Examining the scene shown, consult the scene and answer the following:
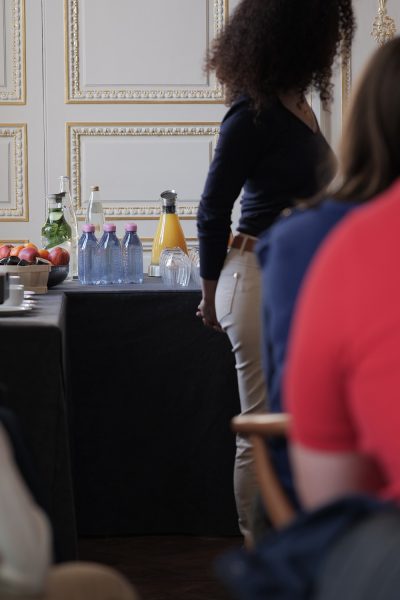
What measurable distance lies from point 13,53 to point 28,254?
2521 mm

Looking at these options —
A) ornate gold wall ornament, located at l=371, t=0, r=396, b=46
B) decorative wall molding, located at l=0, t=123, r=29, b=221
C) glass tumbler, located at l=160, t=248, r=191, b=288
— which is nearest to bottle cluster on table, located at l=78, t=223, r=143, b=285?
glass tumbler, located at l=160, t=248, r=191, b=288

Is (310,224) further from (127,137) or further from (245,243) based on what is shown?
(127,137)

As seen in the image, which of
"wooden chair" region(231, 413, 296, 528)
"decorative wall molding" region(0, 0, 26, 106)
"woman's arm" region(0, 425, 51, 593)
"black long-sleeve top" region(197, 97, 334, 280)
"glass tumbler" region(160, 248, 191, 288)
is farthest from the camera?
"decorative wall molding" region(0, 0, 26, 106)

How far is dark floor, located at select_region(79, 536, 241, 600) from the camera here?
8.19 feet

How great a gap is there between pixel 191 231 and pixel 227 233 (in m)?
2.78

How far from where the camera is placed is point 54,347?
1958 mm

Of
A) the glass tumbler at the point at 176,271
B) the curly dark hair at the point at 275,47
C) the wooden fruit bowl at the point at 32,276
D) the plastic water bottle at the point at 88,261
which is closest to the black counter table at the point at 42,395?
the curly dark hair at the point at 275,47

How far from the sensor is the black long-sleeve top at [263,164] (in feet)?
7.59

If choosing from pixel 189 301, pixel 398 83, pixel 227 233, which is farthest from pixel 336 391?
pixel 189 301

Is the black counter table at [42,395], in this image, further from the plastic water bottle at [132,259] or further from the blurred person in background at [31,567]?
the plastic water bottle at [132,259]

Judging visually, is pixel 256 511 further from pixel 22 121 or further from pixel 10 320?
pixel 22 121

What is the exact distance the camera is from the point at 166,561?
2.74m

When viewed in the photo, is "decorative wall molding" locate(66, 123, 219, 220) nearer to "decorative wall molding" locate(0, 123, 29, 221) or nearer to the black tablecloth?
"decorative wall molding" locate(0, 123, 29, 221)

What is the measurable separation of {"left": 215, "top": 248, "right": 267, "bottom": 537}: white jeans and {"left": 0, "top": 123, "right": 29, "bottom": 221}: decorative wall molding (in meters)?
2.95
